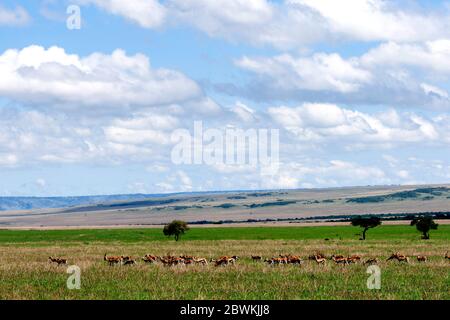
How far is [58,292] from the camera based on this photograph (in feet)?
88.7

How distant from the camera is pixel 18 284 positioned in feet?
99.1
